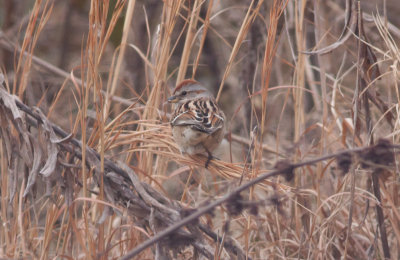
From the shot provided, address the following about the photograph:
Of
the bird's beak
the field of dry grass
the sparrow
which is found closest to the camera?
the field of dry grass

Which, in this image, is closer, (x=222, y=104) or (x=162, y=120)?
(x=162, y=120)

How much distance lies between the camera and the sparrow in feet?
8.93

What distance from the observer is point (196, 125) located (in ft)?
9.16

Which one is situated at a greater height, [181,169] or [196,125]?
[196,125]

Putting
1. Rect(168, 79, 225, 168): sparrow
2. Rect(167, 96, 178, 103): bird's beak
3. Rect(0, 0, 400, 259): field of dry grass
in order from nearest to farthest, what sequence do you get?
Rect(0, 0, 400, 259): field of dry grass, Rect(168, 79, 225, 168): sparrow, Rect(167, 96, 178, 103): bird's beak

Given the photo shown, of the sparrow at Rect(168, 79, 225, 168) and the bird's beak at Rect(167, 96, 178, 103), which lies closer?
the sparrow at Rect(168, 79, 225, 168)

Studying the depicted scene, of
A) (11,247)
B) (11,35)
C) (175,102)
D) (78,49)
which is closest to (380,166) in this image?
(11,247)

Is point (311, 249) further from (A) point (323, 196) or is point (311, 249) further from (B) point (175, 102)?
(B) point (175, 102)

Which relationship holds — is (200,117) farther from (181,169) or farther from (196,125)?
(181,169)

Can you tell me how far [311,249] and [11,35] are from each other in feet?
12.5

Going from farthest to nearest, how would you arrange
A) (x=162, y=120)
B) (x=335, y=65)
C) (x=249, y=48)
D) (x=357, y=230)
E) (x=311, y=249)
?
(x=335, y=65) → (x=249, y=48) → (x=162, y=120) → (x=357, y=230) → (x=311, y=249)

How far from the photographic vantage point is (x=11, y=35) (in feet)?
17.5

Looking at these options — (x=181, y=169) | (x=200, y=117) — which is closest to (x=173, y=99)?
(x=200, y=117)

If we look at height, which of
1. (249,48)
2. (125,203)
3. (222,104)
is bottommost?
(222,104)
